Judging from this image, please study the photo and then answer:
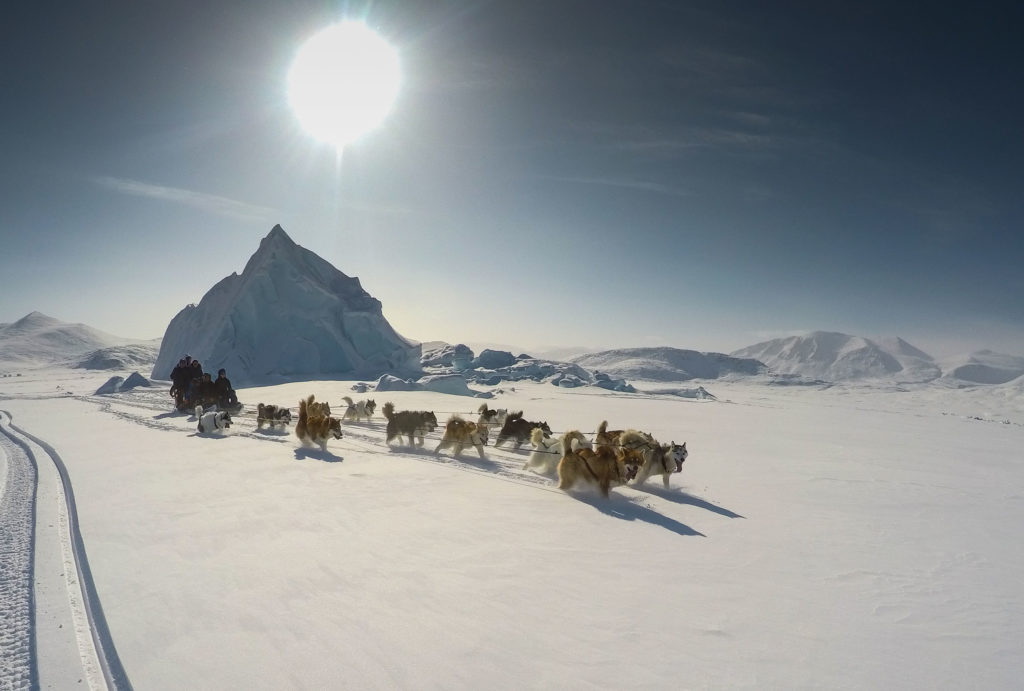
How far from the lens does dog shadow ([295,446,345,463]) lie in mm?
8859

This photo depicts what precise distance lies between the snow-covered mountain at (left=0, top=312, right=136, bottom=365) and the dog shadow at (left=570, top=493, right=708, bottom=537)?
111 meters

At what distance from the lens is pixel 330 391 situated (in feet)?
88.8

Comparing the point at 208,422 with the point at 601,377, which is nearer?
the point at 208,422

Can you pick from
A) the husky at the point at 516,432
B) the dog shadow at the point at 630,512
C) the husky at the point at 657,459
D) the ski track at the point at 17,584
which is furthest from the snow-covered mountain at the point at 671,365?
the ski track at the point at 17,584

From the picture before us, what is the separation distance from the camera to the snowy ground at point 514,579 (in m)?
2.83

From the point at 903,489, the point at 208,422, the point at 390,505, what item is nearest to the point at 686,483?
the point at 903,489

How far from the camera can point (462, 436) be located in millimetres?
9625

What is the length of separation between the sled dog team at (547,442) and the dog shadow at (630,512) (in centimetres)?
19

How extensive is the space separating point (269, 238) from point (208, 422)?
109 ft

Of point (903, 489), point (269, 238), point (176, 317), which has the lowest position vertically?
point (903, 489)

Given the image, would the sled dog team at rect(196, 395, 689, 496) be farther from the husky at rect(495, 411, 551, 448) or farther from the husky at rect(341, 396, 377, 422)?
the husky at rect(341, 396, 377, 422)

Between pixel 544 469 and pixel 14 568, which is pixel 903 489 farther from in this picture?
pixel 14 568

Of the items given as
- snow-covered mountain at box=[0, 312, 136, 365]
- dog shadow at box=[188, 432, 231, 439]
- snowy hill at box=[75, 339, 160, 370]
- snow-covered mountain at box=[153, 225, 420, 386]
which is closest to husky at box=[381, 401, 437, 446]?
dog shadow at box=[188, 432, 231, 439]

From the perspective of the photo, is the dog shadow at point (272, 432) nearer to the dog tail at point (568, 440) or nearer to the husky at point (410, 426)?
the husky at point (410, 426)
